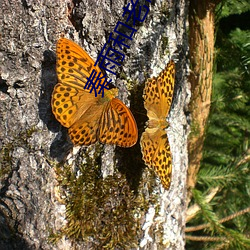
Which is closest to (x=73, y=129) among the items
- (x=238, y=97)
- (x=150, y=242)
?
(x=150, y=242)

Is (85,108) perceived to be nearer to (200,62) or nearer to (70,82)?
(70,82)

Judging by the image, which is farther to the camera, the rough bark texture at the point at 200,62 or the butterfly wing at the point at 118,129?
the rough bark texture at the point at 200,62

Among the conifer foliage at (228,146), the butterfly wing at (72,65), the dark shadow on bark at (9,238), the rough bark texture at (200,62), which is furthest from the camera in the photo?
the conifer foliage at (228,146)

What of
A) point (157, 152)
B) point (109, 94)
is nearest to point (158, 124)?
point (157, 152)

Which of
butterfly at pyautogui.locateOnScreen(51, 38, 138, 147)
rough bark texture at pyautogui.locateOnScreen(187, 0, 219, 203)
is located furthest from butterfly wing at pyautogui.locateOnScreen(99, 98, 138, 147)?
rough bark texture at pyautogui.locateOnScreen(187, 0, 219, 203)

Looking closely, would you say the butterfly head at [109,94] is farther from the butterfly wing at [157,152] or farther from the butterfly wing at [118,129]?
the butterfly wing at [157,152]

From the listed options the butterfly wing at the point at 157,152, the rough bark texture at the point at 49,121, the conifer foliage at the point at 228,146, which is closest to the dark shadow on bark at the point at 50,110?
the rough bark texture at the point at 49,121

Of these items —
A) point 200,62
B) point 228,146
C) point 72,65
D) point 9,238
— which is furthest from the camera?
point 228,146
